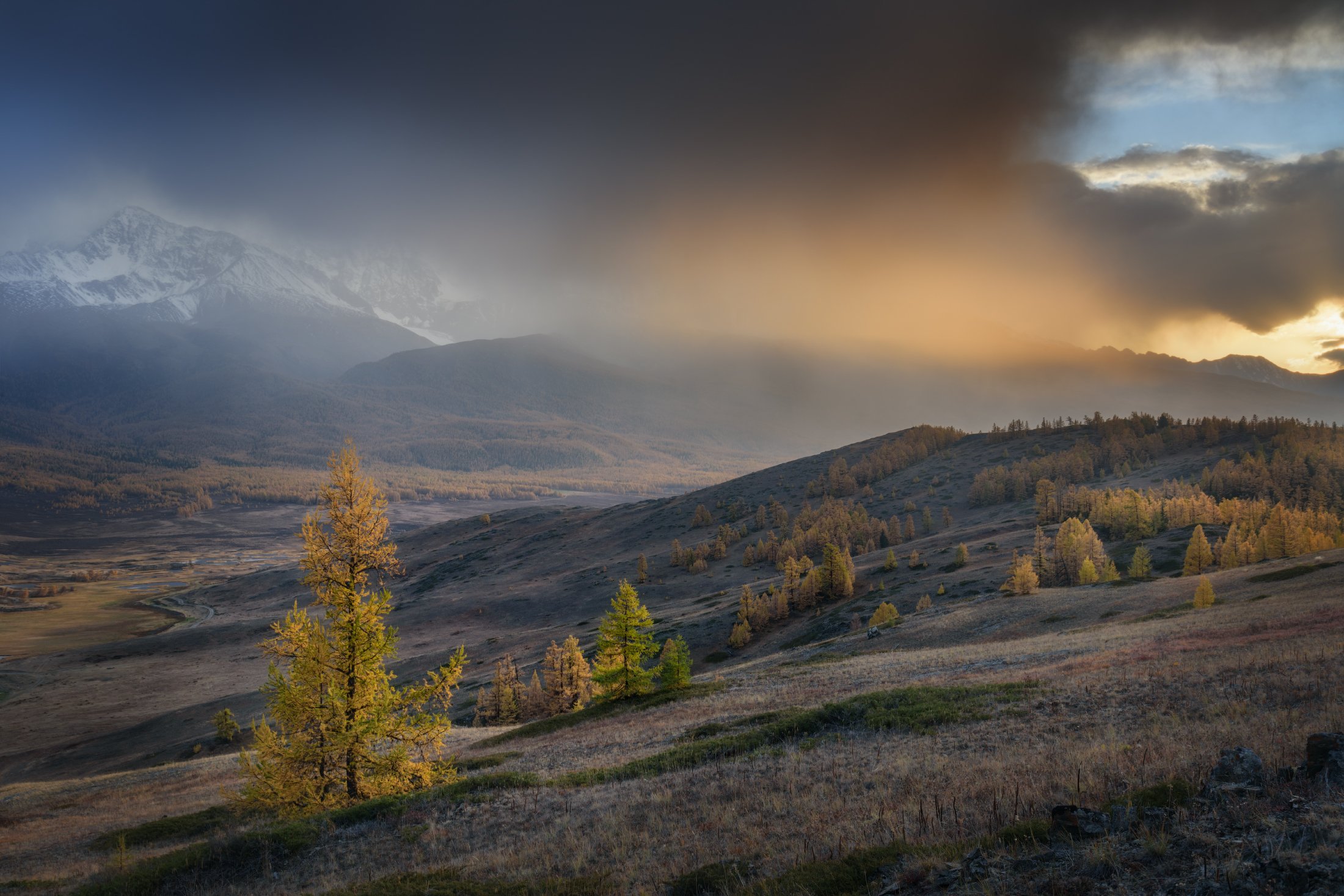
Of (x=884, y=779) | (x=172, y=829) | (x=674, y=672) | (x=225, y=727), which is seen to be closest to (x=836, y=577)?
(x=674, y=672)

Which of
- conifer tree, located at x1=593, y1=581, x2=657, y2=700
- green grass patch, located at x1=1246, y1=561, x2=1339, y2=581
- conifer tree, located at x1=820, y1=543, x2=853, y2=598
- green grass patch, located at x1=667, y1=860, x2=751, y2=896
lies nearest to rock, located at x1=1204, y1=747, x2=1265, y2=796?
green grass patch, located at x1=667, y1=860, x2=751, y2=896

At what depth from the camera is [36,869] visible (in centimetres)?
2209

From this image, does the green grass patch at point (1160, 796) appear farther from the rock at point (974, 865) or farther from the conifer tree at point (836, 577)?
the conifer tree at point (836, 577)

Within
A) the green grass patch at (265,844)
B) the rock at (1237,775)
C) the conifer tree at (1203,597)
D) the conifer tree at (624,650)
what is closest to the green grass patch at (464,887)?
the green grass patch at (265,844)

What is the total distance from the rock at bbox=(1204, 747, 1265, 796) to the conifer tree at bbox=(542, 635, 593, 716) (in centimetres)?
5294

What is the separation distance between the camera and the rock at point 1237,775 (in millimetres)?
8789

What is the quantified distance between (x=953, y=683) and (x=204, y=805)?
34893 mm

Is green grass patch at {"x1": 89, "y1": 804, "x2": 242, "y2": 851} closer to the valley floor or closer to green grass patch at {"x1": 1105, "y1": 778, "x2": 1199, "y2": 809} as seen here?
the valley floor

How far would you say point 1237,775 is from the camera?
367 inches

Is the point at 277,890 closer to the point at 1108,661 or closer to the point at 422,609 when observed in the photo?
the point at 1108,661

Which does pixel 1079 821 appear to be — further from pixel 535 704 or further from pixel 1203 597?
pixel 535 704

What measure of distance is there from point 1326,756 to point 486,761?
27970mm

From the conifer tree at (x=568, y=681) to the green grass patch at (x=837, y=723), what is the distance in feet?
126

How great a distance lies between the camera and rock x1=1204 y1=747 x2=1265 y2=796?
8.79 m
